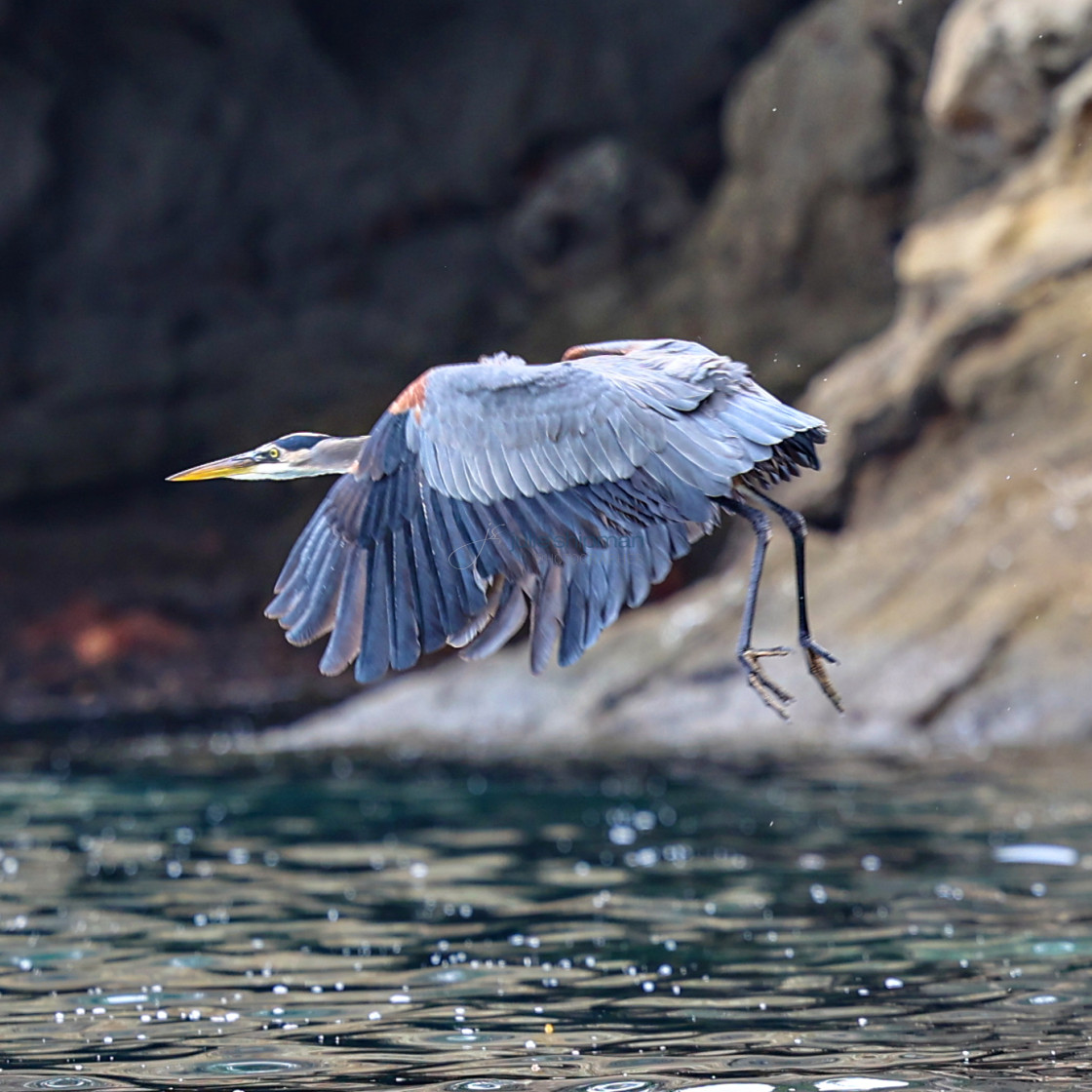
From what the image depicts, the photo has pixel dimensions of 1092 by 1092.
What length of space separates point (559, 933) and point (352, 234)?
1258 centimetres

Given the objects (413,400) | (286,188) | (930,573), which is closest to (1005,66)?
(930,573)

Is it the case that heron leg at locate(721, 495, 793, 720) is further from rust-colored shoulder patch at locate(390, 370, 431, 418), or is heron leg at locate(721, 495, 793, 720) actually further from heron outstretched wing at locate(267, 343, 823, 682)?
rust-colored shoulder patch at locate(390, 370, 431, 418)

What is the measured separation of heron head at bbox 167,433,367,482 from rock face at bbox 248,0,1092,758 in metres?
5.39

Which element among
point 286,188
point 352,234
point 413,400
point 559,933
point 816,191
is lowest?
point 559,933

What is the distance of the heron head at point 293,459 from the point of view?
16.3 ft

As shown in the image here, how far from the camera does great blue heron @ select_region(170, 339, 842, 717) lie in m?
4.06

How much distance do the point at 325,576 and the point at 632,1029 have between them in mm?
1404

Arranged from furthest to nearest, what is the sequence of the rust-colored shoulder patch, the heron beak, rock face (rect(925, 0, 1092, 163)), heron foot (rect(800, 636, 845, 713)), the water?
rock face (rect(925, 0, 1092, 163)) → heron foot (rect(800, 636, 845, 713)) → the heron beak → the rust-colored shoulder patch → the water

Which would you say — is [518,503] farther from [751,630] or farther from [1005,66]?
[1005,66]

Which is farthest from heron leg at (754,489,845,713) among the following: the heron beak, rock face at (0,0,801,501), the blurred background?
rock face at (0,0,801,501)

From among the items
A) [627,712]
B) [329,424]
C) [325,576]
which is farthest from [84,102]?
[325,576]

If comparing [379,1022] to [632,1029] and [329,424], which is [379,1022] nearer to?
[632,1029]

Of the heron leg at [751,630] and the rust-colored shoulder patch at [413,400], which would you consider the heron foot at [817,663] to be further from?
the rust-colored shoulder patch at [413,400]

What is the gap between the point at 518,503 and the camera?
425 cm
